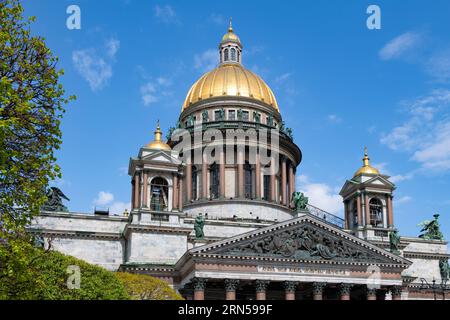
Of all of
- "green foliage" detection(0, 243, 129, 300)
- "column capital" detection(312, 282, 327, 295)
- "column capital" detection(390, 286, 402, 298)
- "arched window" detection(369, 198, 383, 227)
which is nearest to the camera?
"green foliage" detection(0, 243, 129, 300)

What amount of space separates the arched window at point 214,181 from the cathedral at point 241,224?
0.41 ft

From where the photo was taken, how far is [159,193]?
60.3m

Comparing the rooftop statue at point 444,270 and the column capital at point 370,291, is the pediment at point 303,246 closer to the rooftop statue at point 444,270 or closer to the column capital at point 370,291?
the column capital at point 370,291

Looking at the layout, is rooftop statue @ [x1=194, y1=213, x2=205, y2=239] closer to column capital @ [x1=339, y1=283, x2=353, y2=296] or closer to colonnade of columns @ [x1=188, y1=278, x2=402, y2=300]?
colonnade of columns @ [x1=188, y1=278, x2=402, y2=300]

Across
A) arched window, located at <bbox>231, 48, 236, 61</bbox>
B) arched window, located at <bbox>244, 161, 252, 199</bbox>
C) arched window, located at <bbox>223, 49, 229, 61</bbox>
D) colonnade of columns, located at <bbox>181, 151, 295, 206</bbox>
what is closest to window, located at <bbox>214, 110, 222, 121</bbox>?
colonnade of columns, located at <bbox>181, 151, 295, 206</bbox>

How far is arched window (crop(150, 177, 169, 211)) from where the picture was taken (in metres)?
59.6

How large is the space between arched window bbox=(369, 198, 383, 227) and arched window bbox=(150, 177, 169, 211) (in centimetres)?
2117

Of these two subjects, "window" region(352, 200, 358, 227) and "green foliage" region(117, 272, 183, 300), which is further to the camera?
"window" region(352, 200, 358, 227)

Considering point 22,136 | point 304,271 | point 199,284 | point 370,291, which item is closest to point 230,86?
point 304,271

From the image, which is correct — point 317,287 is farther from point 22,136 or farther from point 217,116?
point 22,136

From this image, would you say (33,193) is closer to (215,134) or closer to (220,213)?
(220,213)

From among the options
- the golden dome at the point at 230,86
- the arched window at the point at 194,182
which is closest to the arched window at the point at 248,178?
the arched window at the point at 194,182

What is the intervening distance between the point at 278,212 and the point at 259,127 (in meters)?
9.93

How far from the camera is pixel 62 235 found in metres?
56.9
